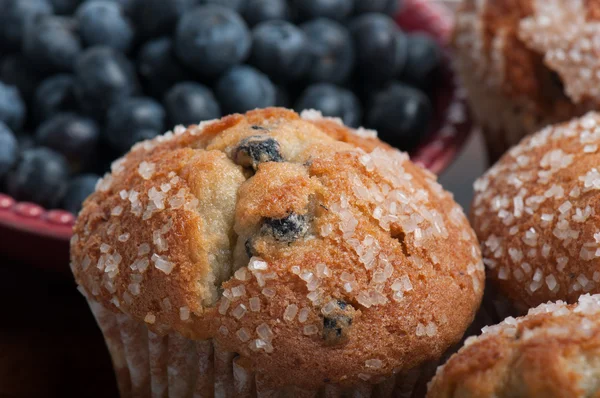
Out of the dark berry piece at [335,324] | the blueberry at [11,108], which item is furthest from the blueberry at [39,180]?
the dark berry piece at [335,324]

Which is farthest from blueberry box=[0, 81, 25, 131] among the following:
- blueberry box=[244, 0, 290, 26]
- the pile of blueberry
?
blueberry box=[244, 0, 290, 26]

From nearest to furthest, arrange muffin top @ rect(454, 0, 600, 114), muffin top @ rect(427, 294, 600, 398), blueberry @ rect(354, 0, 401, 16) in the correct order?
muffin top @ rect(427, 294, 600, 398) < muffin top @ rect(454, 0, 600, 114) < blueberry @ rect(354, 0, 401, 16)

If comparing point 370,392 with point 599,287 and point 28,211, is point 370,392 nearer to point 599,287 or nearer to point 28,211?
point 599,287

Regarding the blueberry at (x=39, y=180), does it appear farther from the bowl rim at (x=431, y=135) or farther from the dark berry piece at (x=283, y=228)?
the dark berry piece at (x=283, y=228)

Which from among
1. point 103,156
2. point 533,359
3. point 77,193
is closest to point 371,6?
point 103,156

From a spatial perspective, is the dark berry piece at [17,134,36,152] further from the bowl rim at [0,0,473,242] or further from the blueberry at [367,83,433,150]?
the blueberry at [367,83,433,150]

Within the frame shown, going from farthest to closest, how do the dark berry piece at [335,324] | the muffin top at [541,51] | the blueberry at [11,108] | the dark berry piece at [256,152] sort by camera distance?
the blueberry at [11,108] → the muffin top at [541,51] → the dark berry piece at [256,152] → the dark berry piece at [335,324]

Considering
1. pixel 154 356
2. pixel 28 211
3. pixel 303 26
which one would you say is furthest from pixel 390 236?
pixel 303 26
